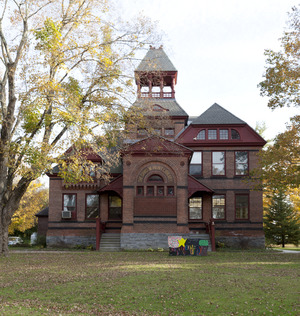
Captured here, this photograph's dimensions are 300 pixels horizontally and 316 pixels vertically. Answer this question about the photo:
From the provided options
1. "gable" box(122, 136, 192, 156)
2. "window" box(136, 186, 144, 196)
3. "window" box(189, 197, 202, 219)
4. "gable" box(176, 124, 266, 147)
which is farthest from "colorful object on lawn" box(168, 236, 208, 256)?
"gable" box(176, 124, 266, 147)

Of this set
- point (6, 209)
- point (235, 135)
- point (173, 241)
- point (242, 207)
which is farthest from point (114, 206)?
point (6, 209)

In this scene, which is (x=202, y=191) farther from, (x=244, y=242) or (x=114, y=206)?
(x=114, y=206)

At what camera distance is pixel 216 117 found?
32.0 metres

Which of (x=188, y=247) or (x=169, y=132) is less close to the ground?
(x=169, y=132)

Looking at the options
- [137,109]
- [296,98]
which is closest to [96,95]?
[137,109]

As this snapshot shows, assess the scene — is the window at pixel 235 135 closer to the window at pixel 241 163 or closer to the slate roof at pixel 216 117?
the slate roof at pixel 216 117

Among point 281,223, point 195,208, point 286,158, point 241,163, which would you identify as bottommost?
point 281,223

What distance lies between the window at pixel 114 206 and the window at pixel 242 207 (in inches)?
347

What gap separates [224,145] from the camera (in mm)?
31109

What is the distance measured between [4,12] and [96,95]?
18.9 ft

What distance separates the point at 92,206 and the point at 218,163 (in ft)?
33.4

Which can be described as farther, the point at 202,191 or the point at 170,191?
the point at 202,191

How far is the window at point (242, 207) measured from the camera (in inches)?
1204

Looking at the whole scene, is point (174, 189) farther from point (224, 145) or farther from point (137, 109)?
point (137, 109)
